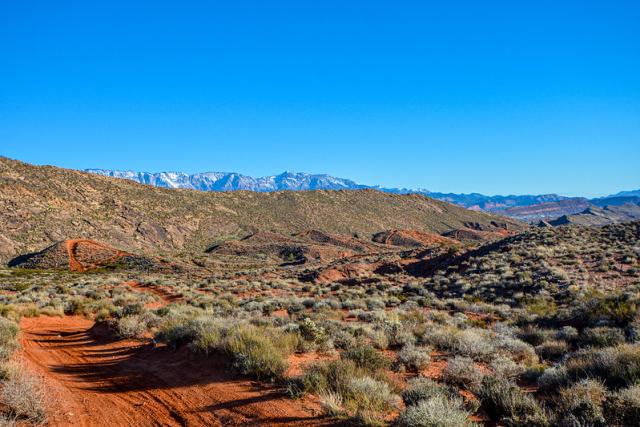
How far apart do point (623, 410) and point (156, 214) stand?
81.4 metres

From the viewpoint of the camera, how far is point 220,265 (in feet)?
181

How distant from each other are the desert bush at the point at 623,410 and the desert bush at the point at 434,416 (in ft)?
5.07

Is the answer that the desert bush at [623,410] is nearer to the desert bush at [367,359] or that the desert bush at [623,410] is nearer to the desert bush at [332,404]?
the desert bush at [332,404]

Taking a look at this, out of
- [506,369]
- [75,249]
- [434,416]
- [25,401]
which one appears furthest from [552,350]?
[75,249]

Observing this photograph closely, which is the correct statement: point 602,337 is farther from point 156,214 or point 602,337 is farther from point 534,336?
point 156,214

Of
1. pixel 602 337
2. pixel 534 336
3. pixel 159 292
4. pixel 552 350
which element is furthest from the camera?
pixel 159 292

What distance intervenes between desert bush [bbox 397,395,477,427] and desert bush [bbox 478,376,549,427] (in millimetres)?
658

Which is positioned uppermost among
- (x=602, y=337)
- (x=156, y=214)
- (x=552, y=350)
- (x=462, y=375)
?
(x=156, y=214)

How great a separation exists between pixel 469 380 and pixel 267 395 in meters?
3.71

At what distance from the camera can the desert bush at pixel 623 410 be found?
436 cm

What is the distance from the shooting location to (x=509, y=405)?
17.2ft

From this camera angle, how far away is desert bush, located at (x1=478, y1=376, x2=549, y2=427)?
474cm

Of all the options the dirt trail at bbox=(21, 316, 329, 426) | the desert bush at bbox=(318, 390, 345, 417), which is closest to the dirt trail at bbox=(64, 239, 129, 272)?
the dirt trail at bbox=(21, 316, 329, 426)

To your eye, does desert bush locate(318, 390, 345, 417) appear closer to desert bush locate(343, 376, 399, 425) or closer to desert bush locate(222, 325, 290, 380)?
desert bush locate(343, 376, 399, 425)
